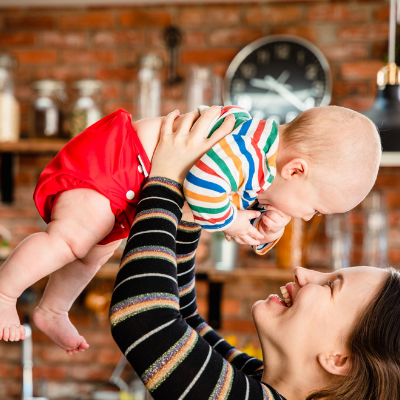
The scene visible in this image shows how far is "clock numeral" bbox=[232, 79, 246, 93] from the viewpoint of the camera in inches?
99.9

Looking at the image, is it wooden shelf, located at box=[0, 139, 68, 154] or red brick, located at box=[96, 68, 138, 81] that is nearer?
wooden shelf, located at box=[0, 139, 68, 154]

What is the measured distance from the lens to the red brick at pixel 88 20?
2.68m

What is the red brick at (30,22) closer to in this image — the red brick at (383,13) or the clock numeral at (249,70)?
the clock numeral at (249,70)

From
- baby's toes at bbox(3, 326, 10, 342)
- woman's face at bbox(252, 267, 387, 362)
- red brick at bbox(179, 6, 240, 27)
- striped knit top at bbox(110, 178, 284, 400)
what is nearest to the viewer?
striped knit top at bbox(110, 178, 284, 400)

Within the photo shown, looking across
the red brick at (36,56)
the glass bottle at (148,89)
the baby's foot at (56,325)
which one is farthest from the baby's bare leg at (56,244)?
the red brick at (36,56)

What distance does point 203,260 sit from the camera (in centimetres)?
252

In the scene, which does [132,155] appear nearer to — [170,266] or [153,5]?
[170,266]

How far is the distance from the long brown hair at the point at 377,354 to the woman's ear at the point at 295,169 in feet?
0.89

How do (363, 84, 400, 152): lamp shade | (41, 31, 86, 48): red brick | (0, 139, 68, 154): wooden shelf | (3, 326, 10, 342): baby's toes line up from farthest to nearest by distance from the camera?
(41, 31, 86, 48): red brick < (0, 139, 68, 154): wooden shelf < (363, 84, 400, 152): lamp shade < (3, 326, 10, 342): baby's toes

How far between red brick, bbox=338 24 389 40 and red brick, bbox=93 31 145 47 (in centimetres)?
107

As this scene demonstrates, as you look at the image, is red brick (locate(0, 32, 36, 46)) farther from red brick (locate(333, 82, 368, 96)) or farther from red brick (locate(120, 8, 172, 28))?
red brick (locate(333, 82, 368, 96))

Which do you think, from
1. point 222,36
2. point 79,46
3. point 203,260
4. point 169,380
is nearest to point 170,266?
point 169,380

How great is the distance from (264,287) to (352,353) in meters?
1.69

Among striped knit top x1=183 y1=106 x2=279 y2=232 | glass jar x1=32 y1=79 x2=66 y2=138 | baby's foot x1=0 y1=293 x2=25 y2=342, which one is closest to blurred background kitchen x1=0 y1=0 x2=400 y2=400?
glass jar x1=32 y1=79 x2=66 y2=138
